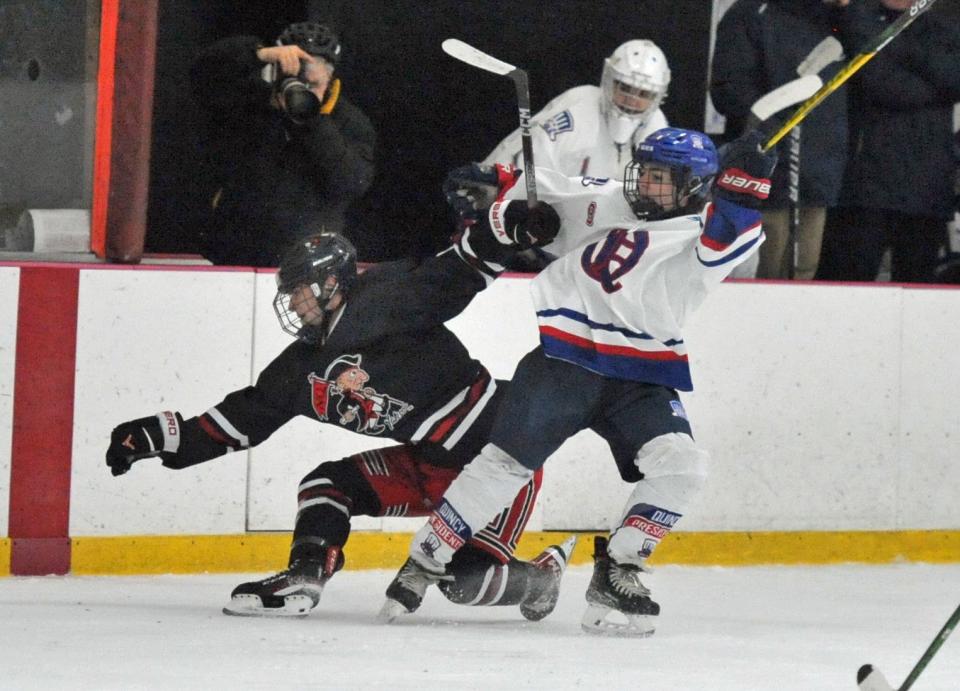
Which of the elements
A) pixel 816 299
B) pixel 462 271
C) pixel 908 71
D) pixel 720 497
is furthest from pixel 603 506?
pixel 908 71

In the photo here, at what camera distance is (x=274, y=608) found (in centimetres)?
423

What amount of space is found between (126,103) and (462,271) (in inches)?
47.0

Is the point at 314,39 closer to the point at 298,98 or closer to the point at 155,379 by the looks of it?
the point at 298,98

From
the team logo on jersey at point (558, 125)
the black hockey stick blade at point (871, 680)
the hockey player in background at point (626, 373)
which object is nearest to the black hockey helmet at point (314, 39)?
the team logo on jersey at point (558, 125)

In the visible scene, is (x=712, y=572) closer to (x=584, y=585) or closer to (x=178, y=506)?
(x=584, y=585)

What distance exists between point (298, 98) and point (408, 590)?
1.48m

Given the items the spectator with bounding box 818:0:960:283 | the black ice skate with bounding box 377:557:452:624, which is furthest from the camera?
the spectator with bounding box 818:0:960:283

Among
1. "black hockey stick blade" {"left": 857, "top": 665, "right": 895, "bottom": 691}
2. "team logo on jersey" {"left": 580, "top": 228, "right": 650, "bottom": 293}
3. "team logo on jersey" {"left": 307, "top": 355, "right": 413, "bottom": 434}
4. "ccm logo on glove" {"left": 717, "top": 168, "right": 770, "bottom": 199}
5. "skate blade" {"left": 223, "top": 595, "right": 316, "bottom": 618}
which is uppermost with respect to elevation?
"ccm logo on glove" {"left": 717, "top": 168, "right": 770, "bottom": 199}

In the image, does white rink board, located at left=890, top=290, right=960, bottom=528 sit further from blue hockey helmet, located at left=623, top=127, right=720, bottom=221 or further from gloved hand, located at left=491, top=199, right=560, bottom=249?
gloved hand, located at left=491, top=199, right=560, bottom=249

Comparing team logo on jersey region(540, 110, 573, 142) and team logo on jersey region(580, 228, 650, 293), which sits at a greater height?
team logo on jersey region(540, 110, 573, 142)

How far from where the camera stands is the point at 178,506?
16.1ft

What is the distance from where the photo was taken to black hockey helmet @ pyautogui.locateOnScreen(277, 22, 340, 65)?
5.09 m

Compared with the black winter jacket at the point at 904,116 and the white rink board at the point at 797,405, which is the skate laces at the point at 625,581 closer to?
the white rink board at the point at 797,405

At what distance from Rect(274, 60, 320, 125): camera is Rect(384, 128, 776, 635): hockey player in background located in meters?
0.97
